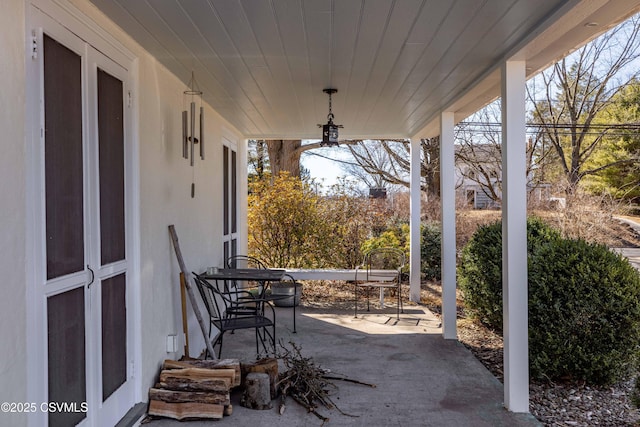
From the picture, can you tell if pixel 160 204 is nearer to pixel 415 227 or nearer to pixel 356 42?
pixel 356 42

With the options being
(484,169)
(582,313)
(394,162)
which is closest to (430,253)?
(484,169)

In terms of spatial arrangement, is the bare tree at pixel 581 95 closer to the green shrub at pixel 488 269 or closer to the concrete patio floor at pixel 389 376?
the green shrub at pixel 488 269

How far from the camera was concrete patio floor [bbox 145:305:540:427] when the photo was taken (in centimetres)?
310

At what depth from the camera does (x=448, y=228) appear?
5.01m

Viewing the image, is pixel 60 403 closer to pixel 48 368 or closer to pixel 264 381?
pixel 48 368

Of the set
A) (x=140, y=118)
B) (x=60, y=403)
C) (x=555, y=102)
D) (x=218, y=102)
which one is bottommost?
(x=60, y=403)

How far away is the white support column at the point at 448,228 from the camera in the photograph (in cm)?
494

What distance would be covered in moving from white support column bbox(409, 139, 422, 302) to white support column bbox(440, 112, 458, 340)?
6.76 ft

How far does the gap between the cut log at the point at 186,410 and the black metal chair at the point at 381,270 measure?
353 centimetres

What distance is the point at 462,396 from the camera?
350 cm

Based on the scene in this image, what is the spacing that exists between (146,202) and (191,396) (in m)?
1.31

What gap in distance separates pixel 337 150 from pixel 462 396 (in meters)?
11.4

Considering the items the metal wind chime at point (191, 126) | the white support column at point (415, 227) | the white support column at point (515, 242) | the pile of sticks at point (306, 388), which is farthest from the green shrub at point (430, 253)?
the white support column at point (515, 242)

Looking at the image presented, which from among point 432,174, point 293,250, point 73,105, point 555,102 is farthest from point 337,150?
point 73,105
